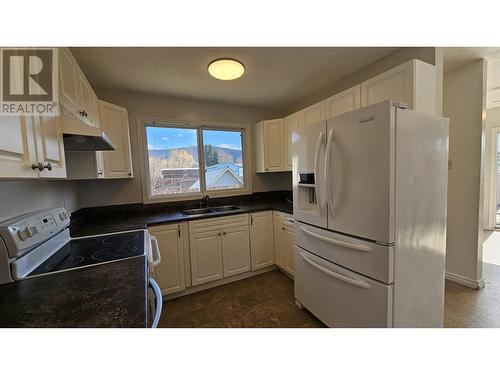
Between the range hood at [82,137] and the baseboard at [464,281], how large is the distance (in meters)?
3.70

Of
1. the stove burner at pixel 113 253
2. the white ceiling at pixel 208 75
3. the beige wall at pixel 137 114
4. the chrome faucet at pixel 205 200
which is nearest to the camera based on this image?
the stove burner at pixel 113 253

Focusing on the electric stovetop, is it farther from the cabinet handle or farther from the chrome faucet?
the chrome faucet

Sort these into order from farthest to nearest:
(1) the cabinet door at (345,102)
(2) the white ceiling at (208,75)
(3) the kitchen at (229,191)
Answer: (1) the cabinet door at (345,102) < (2) the white ceiling at (208,75) < (3) the kitchen at (229,191)

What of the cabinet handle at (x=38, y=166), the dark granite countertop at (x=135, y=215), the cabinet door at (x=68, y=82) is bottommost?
the dark granite countertop at (x=135, y=215)

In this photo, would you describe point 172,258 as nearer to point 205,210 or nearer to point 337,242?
point 205,210

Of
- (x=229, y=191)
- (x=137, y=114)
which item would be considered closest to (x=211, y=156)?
(x=229, y=191)

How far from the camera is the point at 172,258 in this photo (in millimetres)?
2191

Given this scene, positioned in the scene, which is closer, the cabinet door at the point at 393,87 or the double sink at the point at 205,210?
the cabinet door at the point at 393,87

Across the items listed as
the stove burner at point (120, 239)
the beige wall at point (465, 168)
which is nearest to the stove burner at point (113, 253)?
the stove burner at point (120, 239)

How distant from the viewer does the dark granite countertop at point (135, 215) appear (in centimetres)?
189

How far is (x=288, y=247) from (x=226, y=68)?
2.05 metres

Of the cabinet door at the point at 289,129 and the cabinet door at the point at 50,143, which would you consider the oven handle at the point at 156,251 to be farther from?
the cabinet door at the point at 289,129

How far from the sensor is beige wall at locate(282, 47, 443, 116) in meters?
1.61
